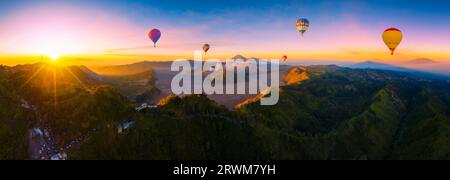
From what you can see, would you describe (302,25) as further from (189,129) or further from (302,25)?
(189,129)

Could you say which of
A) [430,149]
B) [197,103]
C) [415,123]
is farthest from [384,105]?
[197,103]

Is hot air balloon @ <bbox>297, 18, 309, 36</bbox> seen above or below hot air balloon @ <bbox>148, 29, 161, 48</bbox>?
above

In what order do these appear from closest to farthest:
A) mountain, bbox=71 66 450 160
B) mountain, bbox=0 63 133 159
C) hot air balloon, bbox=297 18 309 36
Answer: mountain, bbox=0 63 133 159 < mountain, bbox=71 66 450 160 < hot air balloon, bbox=297 18 309 36

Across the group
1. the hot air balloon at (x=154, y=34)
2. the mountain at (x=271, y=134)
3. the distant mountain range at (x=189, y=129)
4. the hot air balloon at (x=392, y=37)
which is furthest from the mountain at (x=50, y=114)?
the hot air balloon at (x=392, y=37)

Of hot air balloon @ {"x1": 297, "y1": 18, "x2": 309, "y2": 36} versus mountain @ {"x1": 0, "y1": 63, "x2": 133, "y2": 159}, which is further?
hot air balloon @ {"x1": 297, "y1": 18, "x2": 309, "y2": 36}

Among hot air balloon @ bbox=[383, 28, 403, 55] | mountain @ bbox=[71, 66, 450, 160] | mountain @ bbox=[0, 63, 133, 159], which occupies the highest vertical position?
hot air balloon @ bbox=[383, 28, 403, 55]

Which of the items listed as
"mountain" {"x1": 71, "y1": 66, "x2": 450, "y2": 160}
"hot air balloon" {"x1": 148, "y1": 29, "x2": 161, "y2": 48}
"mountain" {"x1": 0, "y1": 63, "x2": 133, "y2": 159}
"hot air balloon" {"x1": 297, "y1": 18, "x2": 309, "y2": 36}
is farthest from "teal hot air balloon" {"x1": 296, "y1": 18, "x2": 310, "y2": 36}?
"mountain" {"x1": 0, "y1": 63, "x2": 133, "y2": 159}

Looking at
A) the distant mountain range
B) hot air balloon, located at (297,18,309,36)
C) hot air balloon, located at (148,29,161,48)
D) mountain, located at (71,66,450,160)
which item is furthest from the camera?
hot air balloon, located at (297,18,309,36)

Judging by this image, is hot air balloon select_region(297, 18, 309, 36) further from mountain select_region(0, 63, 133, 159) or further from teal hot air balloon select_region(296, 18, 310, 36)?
mountain select_region(0, 63, 133, 159)

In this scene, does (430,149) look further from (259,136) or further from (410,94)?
(410,94)
